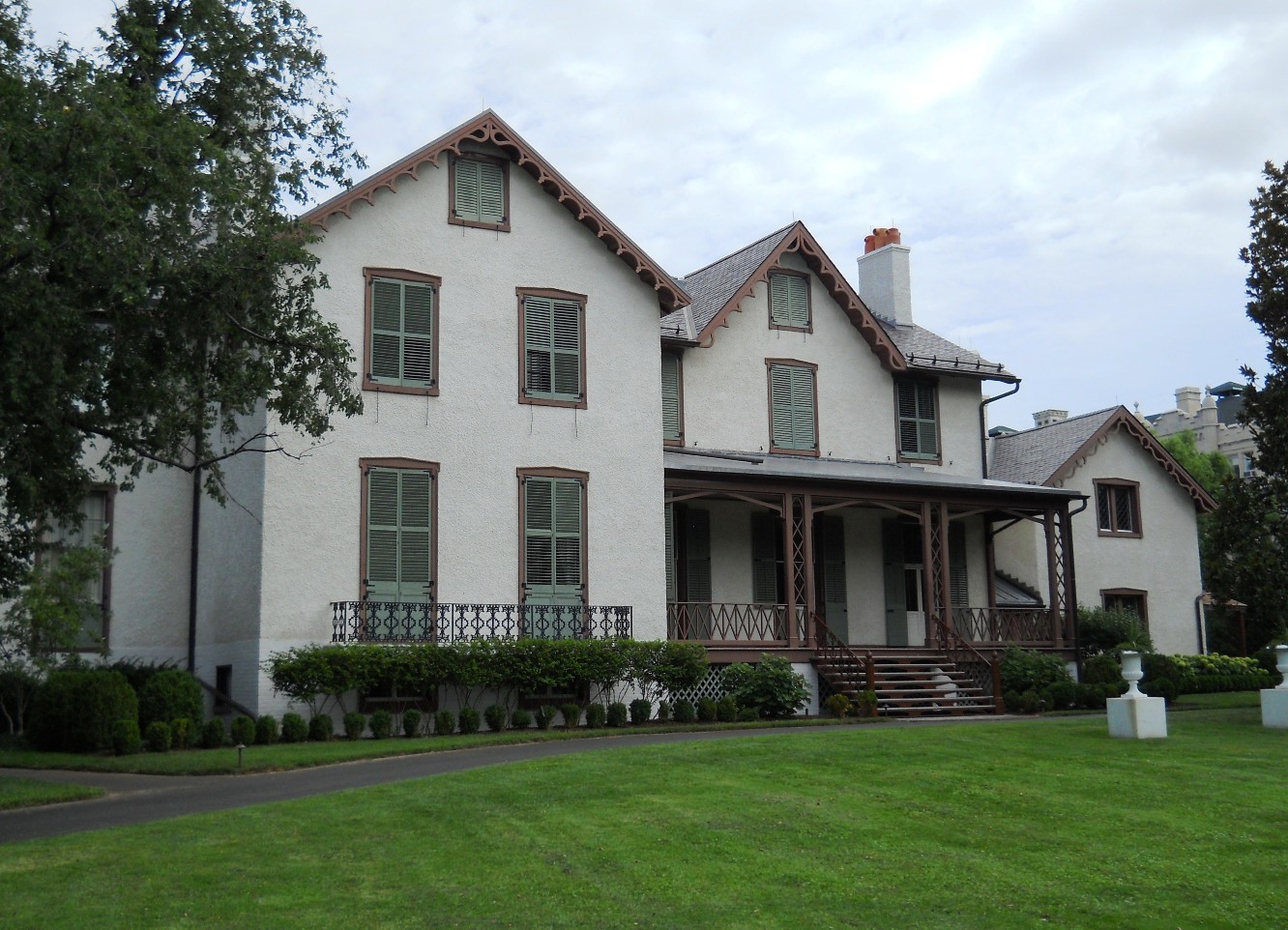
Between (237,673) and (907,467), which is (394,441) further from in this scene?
(907,467)

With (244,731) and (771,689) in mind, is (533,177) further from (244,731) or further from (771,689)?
(244,731)

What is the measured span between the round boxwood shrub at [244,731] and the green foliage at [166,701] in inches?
40.0

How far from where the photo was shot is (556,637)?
80.5 ft

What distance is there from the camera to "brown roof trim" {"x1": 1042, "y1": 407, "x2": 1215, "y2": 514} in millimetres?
34438

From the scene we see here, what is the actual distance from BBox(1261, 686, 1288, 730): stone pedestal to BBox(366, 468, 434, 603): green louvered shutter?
12.9m

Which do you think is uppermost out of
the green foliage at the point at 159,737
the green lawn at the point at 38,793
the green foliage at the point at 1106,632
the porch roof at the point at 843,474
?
the porch roof at the point at 843,474

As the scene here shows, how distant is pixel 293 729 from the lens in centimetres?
2108

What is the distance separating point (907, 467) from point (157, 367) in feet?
61.2

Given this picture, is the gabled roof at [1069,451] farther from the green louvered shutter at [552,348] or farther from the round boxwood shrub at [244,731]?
the round boxwood shrub at [244,731]

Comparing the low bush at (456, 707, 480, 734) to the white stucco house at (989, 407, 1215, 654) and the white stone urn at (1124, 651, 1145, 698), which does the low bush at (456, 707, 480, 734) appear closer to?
the white stone urn at (1124, 651, 1145, 698)

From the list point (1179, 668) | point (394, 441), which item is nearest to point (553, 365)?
point (394, 441)

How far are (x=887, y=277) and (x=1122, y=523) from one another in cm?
849

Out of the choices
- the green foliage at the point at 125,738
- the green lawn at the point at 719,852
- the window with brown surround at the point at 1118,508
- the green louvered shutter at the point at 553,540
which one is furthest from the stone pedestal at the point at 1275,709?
the green foliage at the point at 125,738

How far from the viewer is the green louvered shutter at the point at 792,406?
98.3ft
